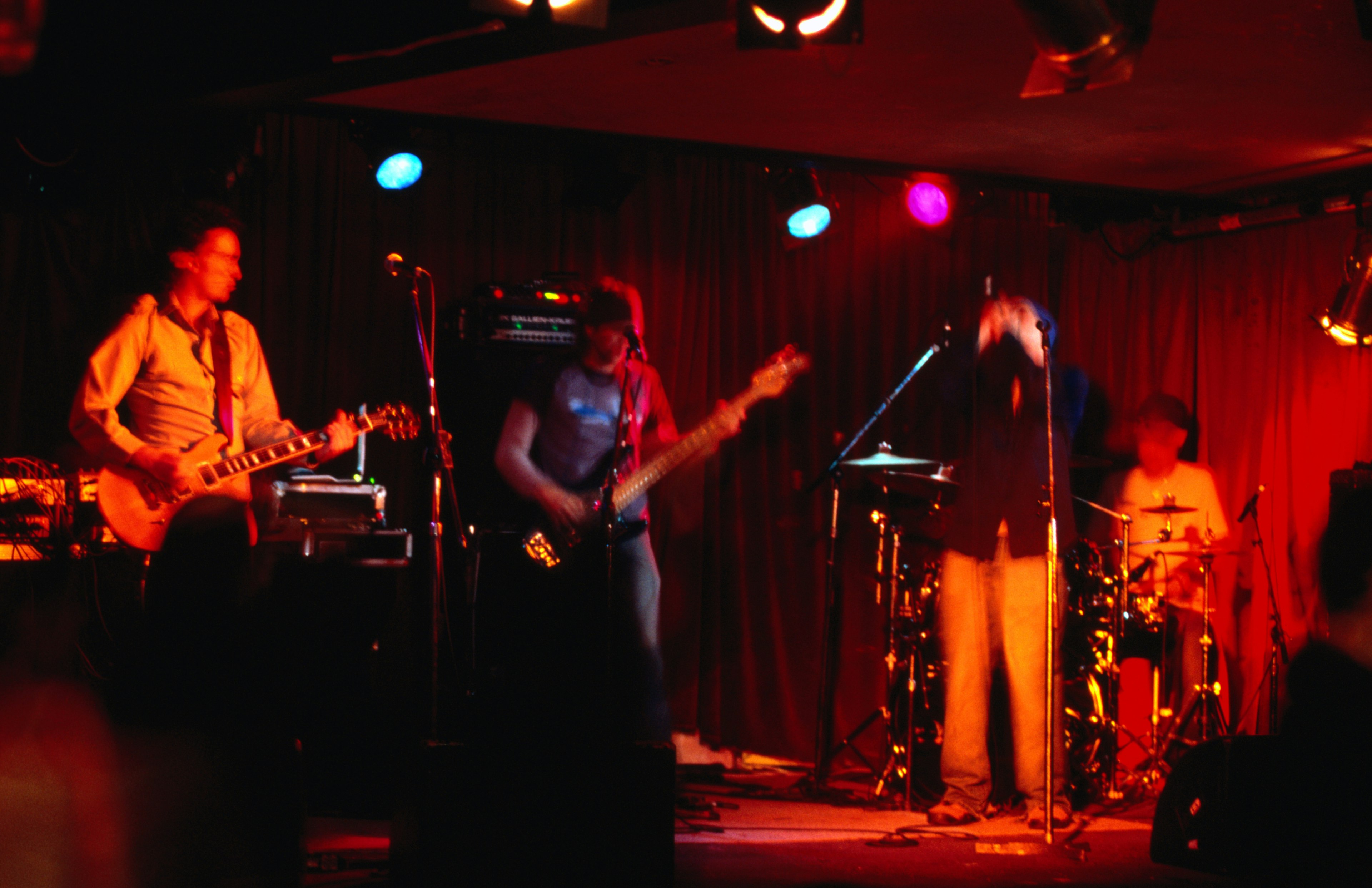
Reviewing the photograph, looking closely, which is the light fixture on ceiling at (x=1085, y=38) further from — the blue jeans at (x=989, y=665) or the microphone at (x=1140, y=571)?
the microphone at (x=1140, y=571)

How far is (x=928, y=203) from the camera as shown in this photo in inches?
225

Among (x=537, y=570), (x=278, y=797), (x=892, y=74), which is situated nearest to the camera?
(x=278, y=797)

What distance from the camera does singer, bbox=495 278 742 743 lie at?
418 centimetres

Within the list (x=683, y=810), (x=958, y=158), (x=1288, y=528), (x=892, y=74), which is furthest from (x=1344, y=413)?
(x=683, y=810)

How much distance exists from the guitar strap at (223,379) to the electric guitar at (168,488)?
0.19 ft

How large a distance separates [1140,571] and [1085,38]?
112 inches


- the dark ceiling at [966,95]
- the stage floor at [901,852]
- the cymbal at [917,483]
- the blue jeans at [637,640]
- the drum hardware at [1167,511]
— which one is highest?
the dark ceiling at [966,95]

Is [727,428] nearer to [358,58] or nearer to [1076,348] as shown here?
[358,58]

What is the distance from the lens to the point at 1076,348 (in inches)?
250

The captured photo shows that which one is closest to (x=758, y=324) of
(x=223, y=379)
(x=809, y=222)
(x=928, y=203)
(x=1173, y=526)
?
(x=809, y=222)

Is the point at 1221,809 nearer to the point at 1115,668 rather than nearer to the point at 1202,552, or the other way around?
the point at 1115,668

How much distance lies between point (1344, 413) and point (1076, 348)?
1343 mm

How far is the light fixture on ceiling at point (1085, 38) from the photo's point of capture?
10.5 ft

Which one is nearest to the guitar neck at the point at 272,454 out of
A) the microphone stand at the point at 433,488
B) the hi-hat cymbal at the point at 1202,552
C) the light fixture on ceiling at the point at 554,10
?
the microphone stand at the point at 433,488
